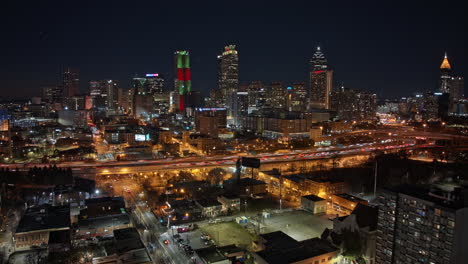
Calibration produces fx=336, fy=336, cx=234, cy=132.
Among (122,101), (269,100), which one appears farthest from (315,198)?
(122,101)

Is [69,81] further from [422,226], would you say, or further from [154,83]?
[422,226]

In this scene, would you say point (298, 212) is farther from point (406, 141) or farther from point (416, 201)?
point (406, 141)

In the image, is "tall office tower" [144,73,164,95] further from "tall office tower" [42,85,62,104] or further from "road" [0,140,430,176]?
"road" [0,140,430,176]

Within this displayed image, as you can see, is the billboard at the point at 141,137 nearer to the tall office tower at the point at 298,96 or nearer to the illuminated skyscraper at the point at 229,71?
the illuminated skyscraper at the point at 229,71

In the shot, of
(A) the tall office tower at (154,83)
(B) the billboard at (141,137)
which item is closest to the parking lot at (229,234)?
(B) the billboard at (141,137)

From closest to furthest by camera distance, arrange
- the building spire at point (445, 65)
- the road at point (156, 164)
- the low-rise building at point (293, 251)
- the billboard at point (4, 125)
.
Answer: the low-rise building at point (293, 251), the road at point (156, 164), the billboard at point (4, 125), the building spire at point (445, 65)

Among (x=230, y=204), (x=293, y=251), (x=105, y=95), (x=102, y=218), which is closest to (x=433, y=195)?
(x=293, y=251)
